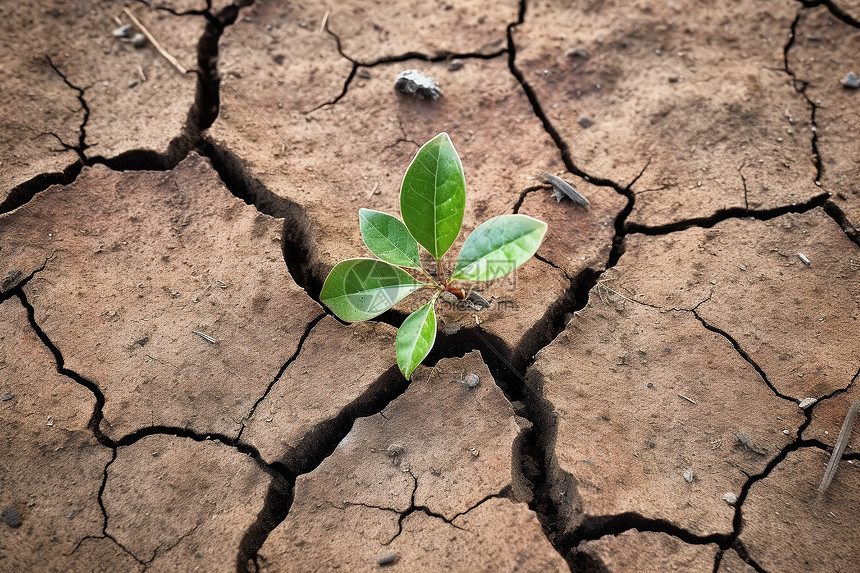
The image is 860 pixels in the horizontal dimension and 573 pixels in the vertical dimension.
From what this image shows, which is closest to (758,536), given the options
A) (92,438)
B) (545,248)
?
(545,248)

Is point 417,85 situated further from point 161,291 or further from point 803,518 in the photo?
point 803,518

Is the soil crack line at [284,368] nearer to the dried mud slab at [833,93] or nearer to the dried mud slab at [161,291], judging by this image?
the dried mud slab at [161,291]

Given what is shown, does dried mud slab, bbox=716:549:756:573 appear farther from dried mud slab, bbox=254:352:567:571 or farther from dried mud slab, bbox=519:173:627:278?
dried mud slab, bbox=519:173:627:278

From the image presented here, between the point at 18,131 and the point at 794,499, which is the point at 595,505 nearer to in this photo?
the point at 794,499

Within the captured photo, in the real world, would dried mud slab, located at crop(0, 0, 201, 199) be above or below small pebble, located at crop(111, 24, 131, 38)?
below

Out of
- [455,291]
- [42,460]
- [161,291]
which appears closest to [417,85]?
[455,291]

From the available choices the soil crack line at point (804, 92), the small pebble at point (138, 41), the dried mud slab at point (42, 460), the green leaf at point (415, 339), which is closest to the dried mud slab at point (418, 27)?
the small pebble at point (138, 41)

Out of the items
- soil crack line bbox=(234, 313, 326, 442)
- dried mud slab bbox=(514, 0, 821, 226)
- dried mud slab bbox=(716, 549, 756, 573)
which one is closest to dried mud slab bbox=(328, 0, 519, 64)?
dried mud slab bbox=(514, 0, 821, 226)
